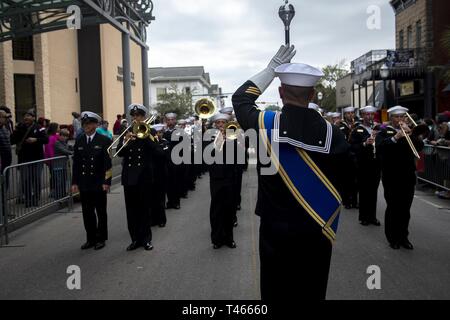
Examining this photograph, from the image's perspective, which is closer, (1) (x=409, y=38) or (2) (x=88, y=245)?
(2) (x=88, y=245)

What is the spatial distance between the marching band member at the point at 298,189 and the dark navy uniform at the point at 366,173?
5787 millimetres

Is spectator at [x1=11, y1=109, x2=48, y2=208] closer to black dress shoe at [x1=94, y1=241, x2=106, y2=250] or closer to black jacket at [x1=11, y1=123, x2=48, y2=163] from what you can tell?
black jacket at [x1=11, y1=123, x2=48, y2=163]

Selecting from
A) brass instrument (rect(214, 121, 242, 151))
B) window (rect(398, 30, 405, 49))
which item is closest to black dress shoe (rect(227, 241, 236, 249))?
brass instrument (rect(214, 121, 242, 151))

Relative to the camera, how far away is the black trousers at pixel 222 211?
716cm

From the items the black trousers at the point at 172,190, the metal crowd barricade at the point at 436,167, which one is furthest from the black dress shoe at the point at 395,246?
the metal crowd barricade at the point at 436,167

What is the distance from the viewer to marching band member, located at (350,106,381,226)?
28.4 feet

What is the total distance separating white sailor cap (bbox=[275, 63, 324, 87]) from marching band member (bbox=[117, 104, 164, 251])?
4350 millimetres

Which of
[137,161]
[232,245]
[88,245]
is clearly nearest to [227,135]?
[137,161]

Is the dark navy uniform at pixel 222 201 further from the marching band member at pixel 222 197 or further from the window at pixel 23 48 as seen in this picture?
the window at pixel 23 48

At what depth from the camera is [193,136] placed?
44.4 feet

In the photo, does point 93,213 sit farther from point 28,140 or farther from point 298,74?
point 298,74

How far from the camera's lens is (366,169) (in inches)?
352

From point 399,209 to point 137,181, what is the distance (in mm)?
Result: 3583
